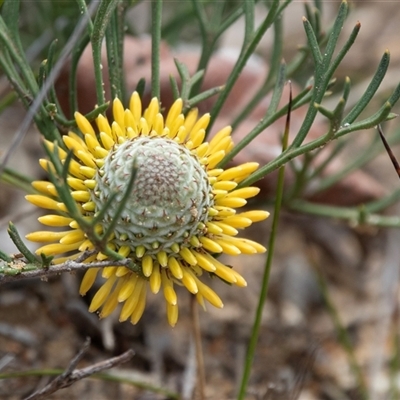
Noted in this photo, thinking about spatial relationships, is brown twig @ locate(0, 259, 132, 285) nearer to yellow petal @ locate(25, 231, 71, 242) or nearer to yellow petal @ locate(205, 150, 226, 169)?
yellow petal @ locate(25, 231, 71, 242)

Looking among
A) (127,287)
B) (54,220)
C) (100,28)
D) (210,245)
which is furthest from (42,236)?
(100,28)

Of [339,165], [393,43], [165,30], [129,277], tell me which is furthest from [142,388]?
[393,43]

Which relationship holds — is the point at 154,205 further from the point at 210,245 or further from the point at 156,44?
the point at 156,44

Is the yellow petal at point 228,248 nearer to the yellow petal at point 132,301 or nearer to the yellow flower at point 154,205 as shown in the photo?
the yellow flower at point 154,205

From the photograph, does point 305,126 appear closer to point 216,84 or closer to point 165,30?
point 216,84

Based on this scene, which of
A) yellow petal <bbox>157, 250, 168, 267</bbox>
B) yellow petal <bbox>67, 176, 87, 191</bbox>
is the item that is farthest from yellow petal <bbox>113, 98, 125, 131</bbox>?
yellow petal <bbox>157, 250, 168, 267</bbox>

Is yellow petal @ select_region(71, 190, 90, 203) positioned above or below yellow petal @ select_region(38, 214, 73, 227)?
above

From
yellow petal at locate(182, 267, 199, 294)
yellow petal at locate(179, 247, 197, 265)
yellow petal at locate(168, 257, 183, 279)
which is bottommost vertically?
yellow petal at locate(182, 267, 199, 294)

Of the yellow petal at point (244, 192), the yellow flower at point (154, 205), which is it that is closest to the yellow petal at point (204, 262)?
the yellow flower at point (154, 205)
